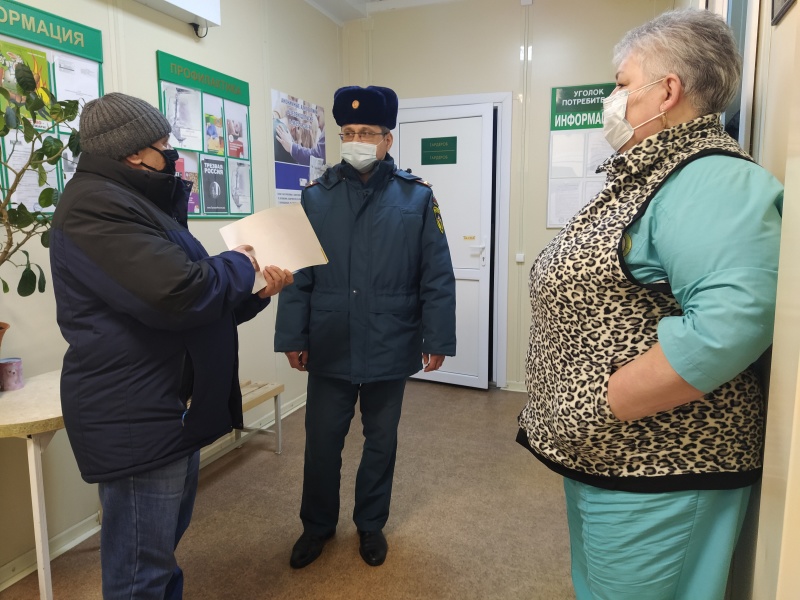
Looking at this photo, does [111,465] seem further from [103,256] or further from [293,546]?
[293,546]

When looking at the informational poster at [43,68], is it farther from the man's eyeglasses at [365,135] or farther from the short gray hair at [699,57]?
the short gray hair at [699,57]

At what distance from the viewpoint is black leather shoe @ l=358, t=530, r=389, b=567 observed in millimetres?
1872

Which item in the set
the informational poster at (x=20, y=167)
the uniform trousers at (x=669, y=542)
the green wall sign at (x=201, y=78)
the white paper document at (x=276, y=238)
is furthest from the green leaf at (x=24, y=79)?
the uniform trousers at (x=669, y=542)

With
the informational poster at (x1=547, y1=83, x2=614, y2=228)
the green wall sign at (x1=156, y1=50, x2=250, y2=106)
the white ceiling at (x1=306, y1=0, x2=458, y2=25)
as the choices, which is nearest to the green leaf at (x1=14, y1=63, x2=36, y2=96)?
the green wall sign at (x1=156, y1=50, x2=250, y2=106)

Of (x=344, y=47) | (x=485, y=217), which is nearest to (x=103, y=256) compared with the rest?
(x=485, y=217)

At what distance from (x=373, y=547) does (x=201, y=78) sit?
88.2 inches

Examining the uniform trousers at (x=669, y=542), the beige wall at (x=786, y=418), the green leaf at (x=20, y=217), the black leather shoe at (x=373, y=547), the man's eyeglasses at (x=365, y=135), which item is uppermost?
the man's eyeglasses at (x=365, y=135)

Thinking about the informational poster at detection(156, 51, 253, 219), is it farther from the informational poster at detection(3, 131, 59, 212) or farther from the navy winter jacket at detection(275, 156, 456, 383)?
the navy winter jacket at detection(275, 156, 456, 383)

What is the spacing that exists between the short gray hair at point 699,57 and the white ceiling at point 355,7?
10.6 ft

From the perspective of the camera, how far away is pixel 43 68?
→ 1.84 meters

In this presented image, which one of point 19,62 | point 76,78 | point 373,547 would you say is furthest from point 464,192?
point 19,62

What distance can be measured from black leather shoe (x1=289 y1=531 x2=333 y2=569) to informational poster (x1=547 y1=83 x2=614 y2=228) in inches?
100

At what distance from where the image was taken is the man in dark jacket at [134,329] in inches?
42.2

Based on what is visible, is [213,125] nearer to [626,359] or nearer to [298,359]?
[298,359]
